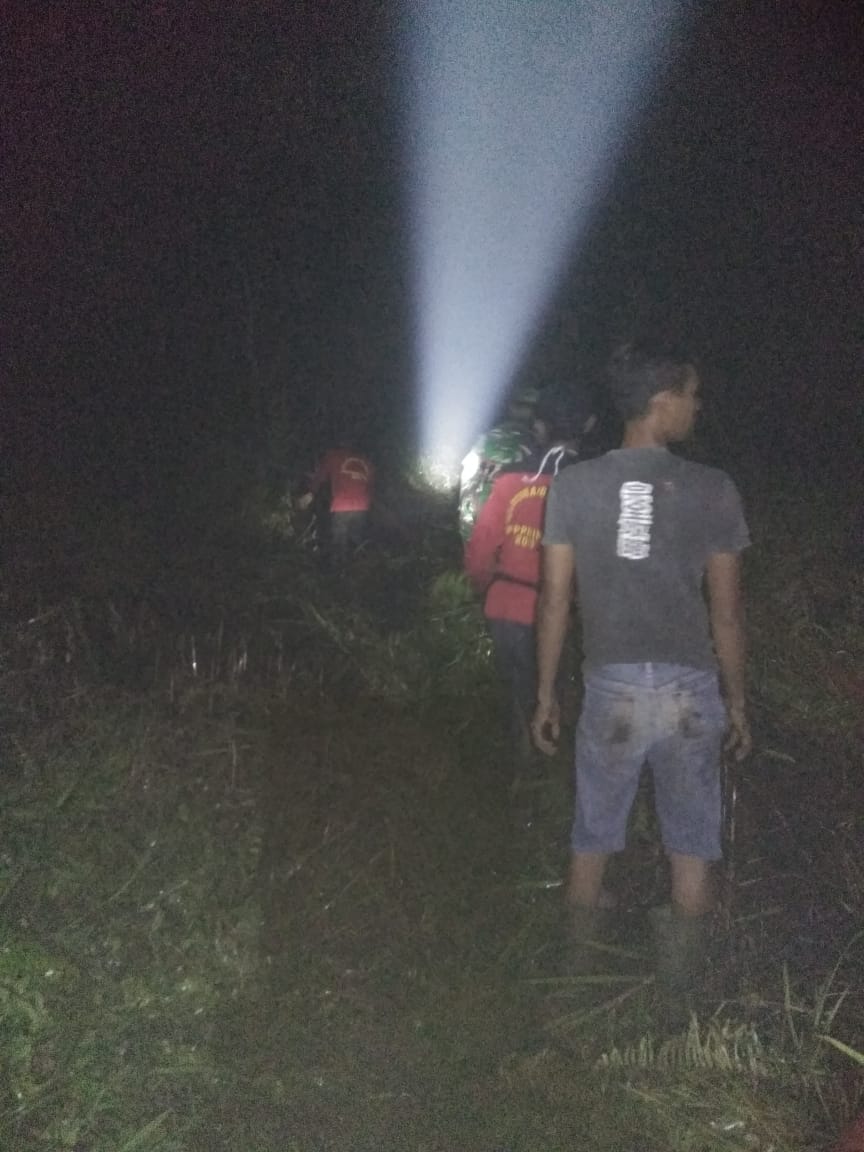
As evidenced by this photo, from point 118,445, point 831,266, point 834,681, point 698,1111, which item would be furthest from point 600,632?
point 118,445

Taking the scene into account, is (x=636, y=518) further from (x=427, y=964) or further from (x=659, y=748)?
(x=427, y=964)

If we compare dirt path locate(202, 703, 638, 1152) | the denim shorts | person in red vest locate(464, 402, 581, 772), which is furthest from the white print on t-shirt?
dirt path locate(202, 703, 638, 1152)

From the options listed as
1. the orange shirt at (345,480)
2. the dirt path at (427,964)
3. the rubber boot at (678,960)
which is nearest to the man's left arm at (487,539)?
the dirt path at (427,964)

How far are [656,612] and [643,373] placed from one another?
629 millimetres

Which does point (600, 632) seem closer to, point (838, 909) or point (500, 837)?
point (838, 909)

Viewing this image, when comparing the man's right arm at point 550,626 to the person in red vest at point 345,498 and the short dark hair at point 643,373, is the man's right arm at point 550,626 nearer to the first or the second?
the short dark hair at point 643,373

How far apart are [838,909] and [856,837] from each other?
35 centimetres

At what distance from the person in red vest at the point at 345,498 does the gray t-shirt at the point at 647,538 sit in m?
4.57

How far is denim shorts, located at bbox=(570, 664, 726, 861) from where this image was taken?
120 inches

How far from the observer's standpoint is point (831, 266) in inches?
229

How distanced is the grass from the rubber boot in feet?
0.21

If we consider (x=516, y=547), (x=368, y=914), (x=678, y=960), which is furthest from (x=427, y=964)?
(x=516, y=547)

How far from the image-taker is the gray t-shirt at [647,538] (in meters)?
2.97

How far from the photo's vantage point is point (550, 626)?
10.5 ft
